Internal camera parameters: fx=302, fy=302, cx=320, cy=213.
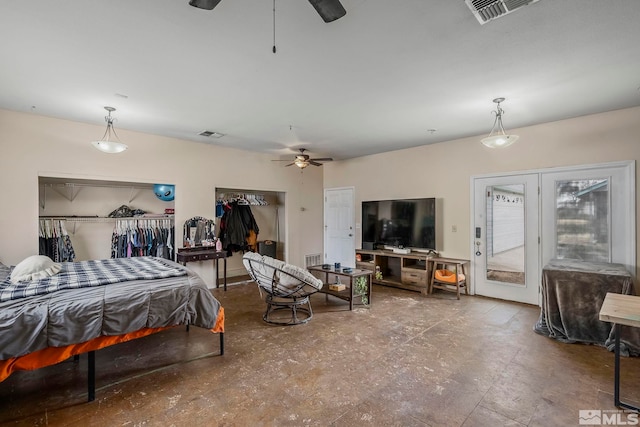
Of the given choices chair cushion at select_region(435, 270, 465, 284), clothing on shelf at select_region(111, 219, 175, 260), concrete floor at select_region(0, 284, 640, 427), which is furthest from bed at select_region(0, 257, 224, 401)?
chair cushion at select_region(435, 270, 465, 284)

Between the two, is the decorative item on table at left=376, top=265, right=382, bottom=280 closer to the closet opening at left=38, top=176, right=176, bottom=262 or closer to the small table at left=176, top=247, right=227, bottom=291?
the small table at left=176, top=247, right=227, bottom=291

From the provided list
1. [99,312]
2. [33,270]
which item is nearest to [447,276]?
[99,312]

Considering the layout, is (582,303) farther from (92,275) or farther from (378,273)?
(92,275)

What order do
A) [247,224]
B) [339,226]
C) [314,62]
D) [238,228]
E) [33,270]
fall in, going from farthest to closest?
[339,226]
[247,224]
[238,228]
[33,270]
[314,62]

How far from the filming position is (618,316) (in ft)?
6.43

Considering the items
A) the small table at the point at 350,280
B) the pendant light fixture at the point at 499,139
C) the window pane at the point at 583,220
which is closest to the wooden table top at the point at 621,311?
the pendant light fixture at the point at 499,139

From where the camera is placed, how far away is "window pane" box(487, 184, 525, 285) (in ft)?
14.9

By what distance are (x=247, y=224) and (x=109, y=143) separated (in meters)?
3.14

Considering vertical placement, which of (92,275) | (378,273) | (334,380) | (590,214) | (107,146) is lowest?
(334,380)

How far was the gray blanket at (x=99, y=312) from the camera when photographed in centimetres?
197

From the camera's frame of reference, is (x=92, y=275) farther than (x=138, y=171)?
No

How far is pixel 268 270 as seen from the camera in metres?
3.61

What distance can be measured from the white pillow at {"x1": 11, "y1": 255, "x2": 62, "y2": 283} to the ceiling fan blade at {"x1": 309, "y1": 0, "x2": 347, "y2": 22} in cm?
324

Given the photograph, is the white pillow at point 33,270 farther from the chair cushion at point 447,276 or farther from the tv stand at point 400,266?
the chair cushion at point 447,276
